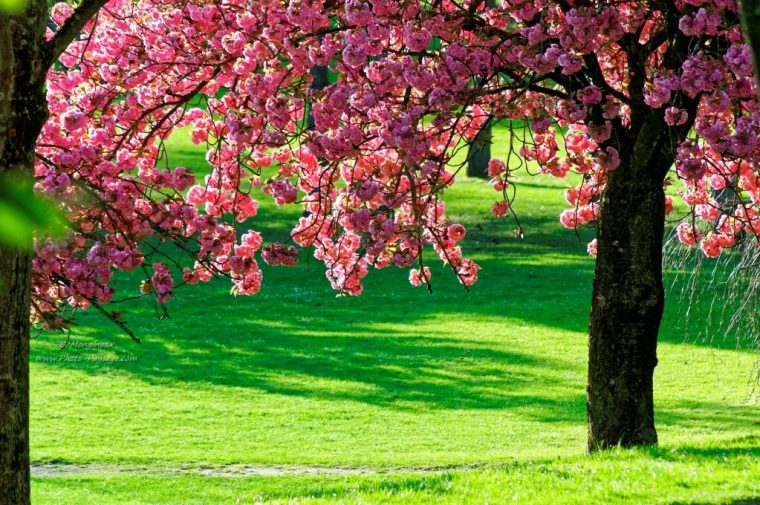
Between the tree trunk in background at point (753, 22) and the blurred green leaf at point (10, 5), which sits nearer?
the blurred green leaf at point (10, 5)

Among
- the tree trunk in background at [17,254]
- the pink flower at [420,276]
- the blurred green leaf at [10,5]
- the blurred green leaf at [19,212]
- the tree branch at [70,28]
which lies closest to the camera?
the blurred green leaf at [19,212]

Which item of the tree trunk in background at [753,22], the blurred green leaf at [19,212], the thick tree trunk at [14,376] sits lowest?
the thick tree trunk at [14,376]

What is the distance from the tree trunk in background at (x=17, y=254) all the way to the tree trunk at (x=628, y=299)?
5.33 meters

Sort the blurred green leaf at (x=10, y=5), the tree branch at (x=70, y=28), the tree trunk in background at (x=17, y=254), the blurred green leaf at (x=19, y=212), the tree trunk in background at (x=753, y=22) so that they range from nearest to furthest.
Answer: the blurred green leaf at (x=19, y=212), the blurred green leaf at (x=10, y=5), the tree trunk in background at (x=753, y=22), the tree trunk in background at (x=17, y=254), the tree branch at (x=70, y=28)

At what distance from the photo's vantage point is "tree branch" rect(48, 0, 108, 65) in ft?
20.4

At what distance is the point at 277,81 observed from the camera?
29.0ft

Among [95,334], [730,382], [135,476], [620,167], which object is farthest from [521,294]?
[620,167]

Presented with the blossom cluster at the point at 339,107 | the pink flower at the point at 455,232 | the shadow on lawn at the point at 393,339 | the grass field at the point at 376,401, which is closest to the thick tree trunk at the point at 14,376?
the blossom cluster at the point at 339,107

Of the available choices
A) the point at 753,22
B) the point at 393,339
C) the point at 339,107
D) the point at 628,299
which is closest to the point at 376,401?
the point at 393,339

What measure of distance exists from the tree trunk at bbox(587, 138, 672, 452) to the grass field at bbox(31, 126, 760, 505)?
0.53 metres

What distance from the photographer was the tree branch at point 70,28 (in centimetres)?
620

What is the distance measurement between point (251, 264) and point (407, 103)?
1.86 metres

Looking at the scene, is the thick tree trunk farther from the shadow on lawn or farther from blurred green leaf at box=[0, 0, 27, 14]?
the shadow on lawn

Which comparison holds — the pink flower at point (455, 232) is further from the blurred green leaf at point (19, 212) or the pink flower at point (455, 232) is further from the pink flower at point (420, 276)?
the blurred green leaf at point (19, 212)
